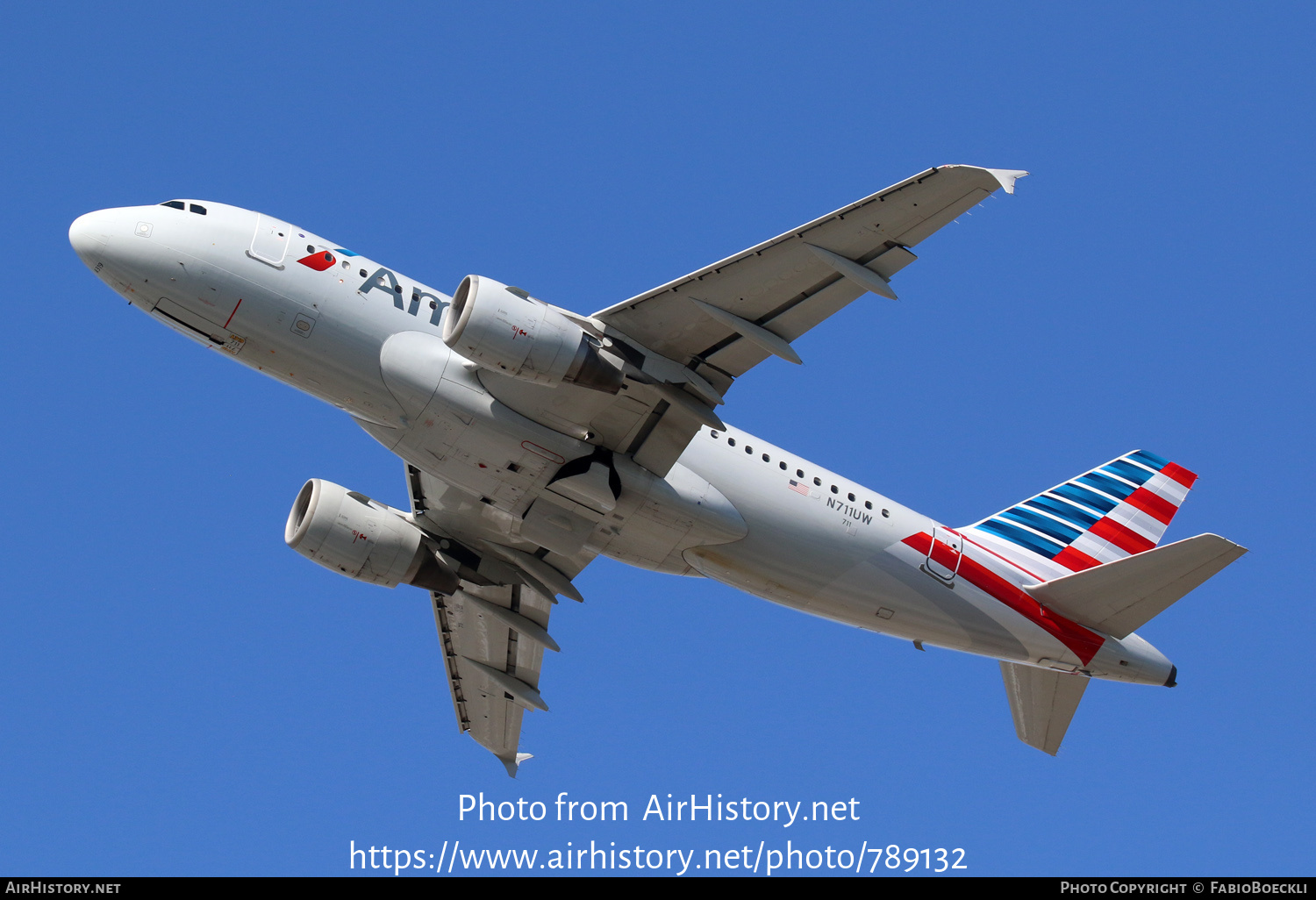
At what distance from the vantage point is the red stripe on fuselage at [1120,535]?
34.1 meters

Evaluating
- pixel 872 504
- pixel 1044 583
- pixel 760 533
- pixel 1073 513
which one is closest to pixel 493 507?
pixel 760 533

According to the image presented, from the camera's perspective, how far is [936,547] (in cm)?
3048

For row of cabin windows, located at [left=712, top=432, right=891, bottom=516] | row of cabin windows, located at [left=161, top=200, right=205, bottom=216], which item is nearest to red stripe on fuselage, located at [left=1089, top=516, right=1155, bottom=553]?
row of cabin windows, located at [left=712, top=432, right=891, bottom=516]

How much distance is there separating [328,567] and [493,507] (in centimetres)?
483

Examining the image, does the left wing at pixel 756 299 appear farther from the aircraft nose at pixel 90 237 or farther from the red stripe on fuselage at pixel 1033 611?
the aircraft nose at pixel 90 237

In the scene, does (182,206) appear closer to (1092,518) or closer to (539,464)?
(539,464)

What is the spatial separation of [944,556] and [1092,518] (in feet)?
20.1

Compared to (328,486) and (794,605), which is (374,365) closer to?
(328,486)

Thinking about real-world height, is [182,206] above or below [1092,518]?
above

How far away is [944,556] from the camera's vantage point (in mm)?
30516

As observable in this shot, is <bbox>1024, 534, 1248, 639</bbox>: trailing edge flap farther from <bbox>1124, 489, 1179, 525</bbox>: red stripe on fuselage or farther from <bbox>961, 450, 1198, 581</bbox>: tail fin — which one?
<bbox>1124, 489, 1179, 525</bbox>: red stripe on fuselage

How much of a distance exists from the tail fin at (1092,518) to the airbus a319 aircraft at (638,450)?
0.09m

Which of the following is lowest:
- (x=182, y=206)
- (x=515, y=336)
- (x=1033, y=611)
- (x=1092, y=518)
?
(x=1033, y=611)

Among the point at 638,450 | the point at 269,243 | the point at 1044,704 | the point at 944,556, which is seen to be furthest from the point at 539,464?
the point at 1044,704
